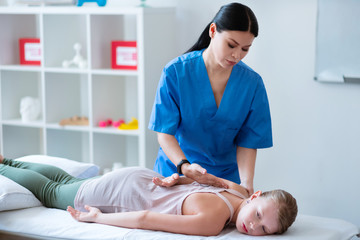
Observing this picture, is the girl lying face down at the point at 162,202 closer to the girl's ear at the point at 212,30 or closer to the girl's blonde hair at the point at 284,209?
the girl's blonde hair at the point at 284,209

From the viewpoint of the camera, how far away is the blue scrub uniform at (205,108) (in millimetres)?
2141

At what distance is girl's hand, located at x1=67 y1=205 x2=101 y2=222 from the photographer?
6.63 feet

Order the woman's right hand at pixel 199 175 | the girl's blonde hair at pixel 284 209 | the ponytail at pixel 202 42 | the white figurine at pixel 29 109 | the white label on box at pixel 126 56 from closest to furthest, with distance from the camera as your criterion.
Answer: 1. the girl's blonde hair at pixel 284 209
2. the woman's right hand at pixel 199 175
3. the ponytail at pixel 202 42
4. the white label on box at pixel 126 56
5. the white figurine at pixel 29 109

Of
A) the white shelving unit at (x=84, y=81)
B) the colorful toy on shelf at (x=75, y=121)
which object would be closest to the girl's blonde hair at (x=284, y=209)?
the white shelving unit at (x=84, y=81)

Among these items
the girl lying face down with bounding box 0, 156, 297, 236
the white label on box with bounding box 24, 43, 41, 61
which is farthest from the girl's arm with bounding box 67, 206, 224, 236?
the white label on box with bounding box 24, 43, 41, 61

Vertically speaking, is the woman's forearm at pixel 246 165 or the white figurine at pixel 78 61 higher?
the white figurine at pixel 78 61

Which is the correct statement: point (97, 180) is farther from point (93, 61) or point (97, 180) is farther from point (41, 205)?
point (93, 61)

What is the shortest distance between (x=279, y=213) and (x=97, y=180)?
29.9 inches

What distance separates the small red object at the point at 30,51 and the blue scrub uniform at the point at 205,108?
176cm

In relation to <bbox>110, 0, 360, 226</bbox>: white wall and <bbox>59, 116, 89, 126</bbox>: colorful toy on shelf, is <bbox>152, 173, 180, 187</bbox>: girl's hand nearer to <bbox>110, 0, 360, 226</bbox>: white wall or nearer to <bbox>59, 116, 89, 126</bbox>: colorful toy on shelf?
<bbox>110, 0, 360, 226</bbox>: white wall

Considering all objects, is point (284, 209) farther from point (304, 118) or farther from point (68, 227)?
point (304, 118)

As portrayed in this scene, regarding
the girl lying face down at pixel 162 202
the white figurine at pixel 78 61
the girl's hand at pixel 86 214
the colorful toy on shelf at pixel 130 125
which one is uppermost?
the white figurine at pixel 78 61

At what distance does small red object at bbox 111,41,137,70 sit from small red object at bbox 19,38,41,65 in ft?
2.02

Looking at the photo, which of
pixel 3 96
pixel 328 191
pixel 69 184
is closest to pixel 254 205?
pixel 69 184
